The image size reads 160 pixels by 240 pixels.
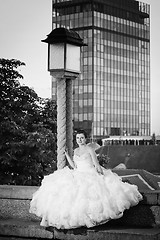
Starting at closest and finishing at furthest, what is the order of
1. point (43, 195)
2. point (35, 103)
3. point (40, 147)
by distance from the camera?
point (43, 195) < point (40, 147) < point (35, 103)

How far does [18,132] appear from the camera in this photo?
75.0ft

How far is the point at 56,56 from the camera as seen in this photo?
9.93 metres

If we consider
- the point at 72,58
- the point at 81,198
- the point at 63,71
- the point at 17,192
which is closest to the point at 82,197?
the point at 81,198

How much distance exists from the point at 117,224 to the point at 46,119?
16282 mm

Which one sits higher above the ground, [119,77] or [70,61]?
[119,77]

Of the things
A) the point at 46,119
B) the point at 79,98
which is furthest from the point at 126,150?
the point at 79,98

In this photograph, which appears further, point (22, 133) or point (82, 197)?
point (22, 133)

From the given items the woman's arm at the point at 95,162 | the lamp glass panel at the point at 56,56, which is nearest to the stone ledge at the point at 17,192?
the woman's arm at the point at 95,162

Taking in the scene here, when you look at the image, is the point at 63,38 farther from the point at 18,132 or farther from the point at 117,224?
the point at 18,132

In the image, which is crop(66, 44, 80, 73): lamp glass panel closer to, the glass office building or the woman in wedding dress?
the woman in wedding dress

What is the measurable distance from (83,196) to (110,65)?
119044 mm

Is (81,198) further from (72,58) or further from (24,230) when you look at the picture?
(72,58)

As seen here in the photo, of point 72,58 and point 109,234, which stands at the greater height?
point 72,58

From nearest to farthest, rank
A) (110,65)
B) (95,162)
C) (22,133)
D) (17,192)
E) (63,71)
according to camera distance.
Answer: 1. (95,162)
2. (63,71)
3. (17,192)
4. (22,133)
5. (110,65)
